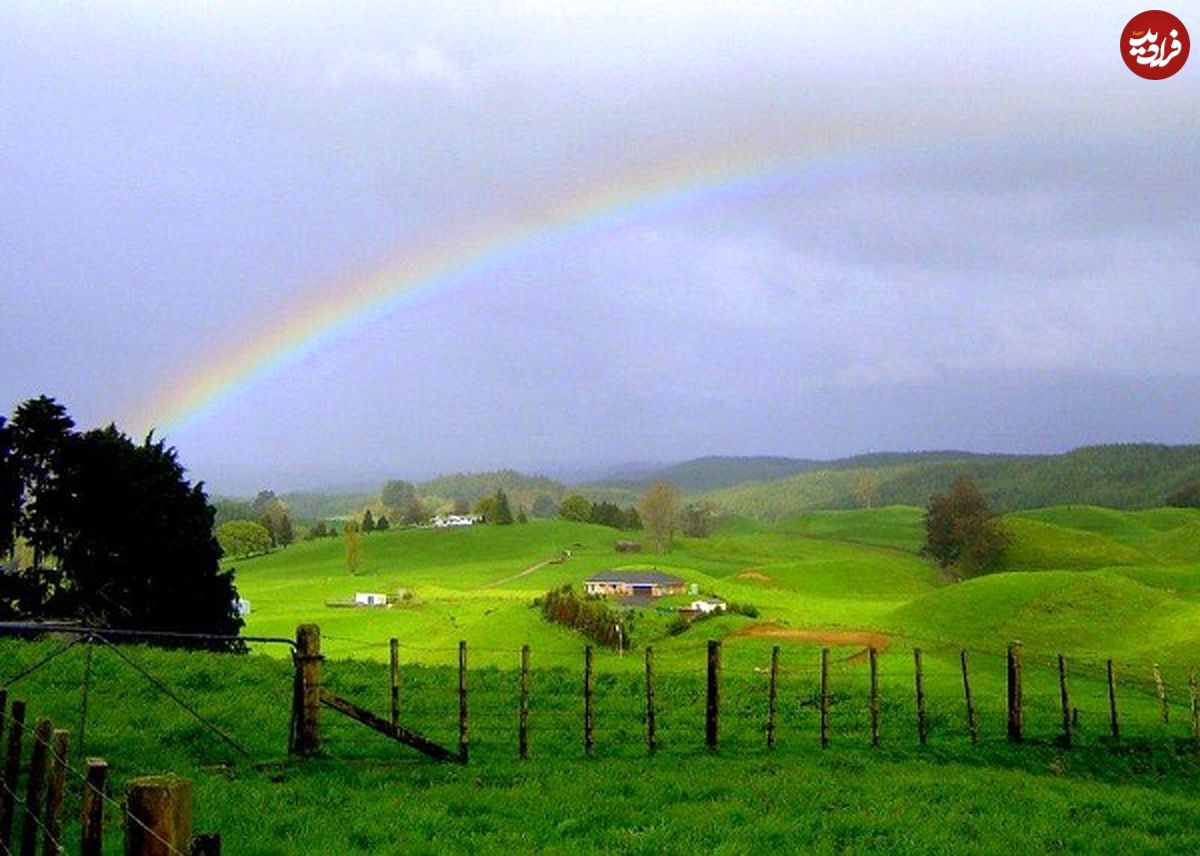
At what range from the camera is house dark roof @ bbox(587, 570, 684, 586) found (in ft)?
352

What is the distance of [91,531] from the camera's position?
47531mm

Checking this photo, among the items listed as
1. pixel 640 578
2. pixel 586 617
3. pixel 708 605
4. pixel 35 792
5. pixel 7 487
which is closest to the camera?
pixel 35 792

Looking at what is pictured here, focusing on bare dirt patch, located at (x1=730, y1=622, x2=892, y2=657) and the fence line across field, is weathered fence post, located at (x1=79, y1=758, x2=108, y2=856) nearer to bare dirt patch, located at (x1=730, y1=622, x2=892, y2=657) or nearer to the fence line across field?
the fence line across field

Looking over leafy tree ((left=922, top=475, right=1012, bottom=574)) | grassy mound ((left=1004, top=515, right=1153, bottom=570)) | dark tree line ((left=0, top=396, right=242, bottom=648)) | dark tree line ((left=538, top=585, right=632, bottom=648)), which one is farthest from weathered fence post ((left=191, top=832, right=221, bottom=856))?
leafy tree ((left=922, top=475, right=1012, bottom=574))

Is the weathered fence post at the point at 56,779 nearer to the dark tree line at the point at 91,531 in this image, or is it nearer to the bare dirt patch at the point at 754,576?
the dark tree line at the point at 91,531

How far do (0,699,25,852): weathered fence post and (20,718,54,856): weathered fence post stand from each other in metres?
0.14

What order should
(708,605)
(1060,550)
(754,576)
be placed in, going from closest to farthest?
(708,605)
(754,576)
(1060,550)

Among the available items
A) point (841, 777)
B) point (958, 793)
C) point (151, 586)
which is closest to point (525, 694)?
point (841, 777)

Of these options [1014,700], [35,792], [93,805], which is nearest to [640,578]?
[1014,700]

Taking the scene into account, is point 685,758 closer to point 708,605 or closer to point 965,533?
point 708,605

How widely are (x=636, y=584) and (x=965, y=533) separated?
44.7 metres

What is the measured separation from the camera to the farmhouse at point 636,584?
104688mm

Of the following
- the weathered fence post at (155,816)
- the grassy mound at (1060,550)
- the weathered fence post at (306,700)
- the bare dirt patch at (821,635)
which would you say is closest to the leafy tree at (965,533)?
the grassy mound at (1060,550)

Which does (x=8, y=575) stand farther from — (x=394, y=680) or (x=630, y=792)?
(x=630, y=792)
